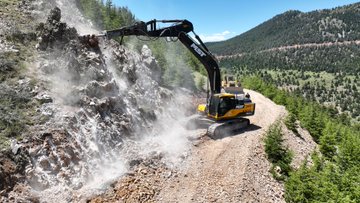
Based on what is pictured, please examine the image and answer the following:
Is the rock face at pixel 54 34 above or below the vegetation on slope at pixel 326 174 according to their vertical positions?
above

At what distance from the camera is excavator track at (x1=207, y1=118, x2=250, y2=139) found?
20.3m

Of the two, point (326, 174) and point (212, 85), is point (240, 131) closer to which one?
point (212, 85)

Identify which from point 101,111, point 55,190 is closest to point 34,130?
point 55,190

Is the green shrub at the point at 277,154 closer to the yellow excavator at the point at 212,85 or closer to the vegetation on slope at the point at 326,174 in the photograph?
the vegetation on slope at the point at 326,174

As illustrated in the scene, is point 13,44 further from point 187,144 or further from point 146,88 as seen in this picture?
point 187,144

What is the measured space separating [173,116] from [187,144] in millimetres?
6086

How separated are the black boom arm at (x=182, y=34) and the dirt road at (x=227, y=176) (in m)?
4.68

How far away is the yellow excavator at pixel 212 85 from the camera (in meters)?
19.6

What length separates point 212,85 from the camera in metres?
22.0

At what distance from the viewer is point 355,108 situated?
12431cm

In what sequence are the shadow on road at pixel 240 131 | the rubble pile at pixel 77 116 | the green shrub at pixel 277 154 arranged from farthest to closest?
the shadow on road at pixel 240 131, the green shrub at pixel 277 154, the rubble pile at pixel 77 116

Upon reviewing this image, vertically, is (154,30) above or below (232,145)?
above

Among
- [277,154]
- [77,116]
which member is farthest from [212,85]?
[77,116]

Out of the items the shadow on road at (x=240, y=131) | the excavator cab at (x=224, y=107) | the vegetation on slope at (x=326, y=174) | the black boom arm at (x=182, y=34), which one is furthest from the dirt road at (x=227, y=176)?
the black boom arm at (x=182, y=34)
